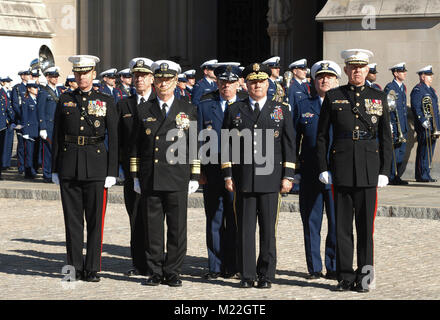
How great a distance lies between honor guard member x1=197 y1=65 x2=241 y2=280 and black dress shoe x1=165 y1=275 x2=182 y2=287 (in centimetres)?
49

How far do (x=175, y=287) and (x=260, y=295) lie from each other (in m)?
0.76

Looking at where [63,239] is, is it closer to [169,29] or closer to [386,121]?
[386,121]

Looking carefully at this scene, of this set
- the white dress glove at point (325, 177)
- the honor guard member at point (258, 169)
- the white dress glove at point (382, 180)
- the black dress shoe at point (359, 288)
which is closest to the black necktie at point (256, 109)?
the honor guard member at point (258, 169)

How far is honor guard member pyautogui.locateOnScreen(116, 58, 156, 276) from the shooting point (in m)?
9.72

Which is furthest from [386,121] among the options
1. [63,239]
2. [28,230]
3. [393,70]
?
[393,70]

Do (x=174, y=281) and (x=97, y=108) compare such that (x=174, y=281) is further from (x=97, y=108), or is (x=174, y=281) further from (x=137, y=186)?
(x=97, y=108)

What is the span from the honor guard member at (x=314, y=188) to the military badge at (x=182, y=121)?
3.73 feet

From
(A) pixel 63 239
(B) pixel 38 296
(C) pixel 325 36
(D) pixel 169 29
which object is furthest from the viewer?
(D) pixel 169 29

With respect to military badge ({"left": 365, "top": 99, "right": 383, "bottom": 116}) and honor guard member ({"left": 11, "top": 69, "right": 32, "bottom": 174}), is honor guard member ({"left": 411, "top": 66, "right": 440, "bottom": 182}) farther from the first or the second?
military badge ({"left": 365, "top": 99, "right": 383, "bottom": 116})

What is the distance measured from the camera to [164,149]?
9203 mm

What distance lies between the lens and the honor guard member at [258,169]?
9109 mm

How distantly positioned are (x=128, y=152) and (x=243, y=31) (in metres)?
16.8

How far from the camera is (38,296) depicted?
28.3 ft

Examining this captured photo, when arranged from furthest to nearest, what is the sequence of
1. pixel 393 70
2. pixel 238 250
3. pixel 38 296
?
pixel 393 70 < pixel 238 250 < pixel 38 296
